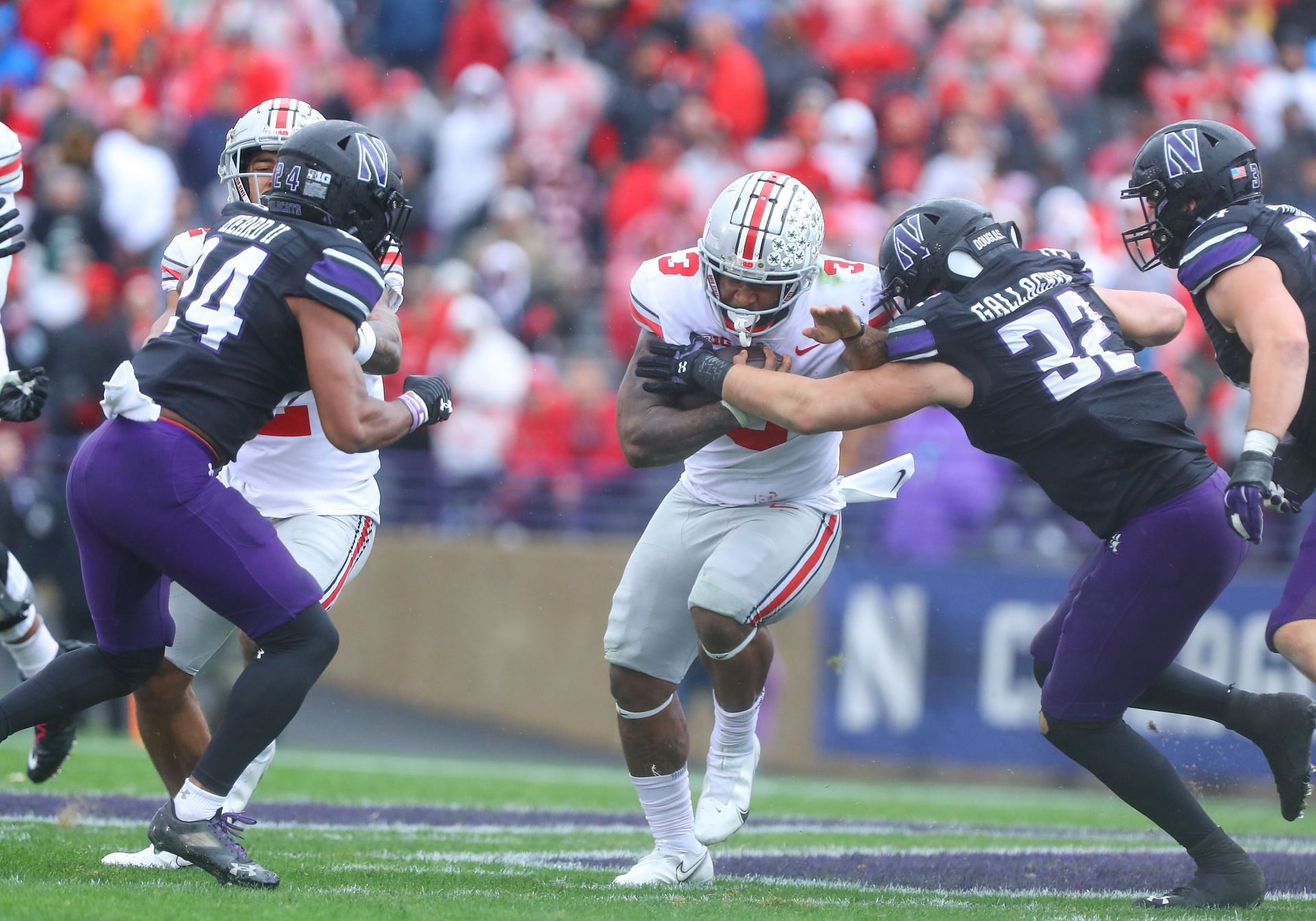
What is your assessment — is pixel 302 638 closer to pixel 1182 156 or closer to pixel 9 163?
pixel 9 163

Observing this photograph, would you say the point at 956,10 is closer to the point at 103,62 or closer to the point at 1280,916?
the point at 103,62

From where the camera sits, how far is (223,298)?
4645mm

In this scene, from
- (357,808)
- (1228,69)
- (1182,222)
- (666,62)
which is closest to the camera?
(1182,222)

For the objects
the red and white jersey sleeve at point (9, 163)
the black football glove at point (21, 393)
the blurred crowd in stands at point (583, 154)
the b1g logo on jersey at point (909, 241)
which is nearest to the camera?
the b1g logo on jersey at point (909, 241)

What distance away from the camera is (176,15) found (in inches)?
567

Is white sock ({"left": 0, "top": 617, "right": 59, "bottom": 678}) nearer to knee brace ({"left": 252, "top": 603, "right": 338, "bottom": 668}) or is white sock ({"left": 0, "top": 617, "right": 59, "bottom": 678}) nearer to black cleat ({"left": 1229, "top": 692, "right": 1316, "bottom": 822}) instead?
knee brace ({"left": 252, "top": 603, "right": 338, "bottom": 668})

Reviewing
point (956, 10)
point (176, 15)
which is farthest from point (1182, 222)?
point (176, 15)

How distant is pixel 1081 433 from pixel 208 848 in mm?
2644

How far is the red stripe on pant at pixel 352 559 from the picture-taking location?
5.57m

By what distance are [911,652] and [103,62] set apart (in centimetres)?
754

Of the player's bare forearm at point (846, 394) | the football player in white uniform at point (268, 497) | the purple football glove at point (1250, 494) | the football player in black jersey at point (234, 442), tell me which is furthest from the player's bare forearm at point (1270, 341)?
the football player in white uniform at point (268, 497)

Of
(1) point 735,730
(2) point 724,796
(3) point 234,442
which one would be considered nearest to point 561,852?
(2) point 724,796

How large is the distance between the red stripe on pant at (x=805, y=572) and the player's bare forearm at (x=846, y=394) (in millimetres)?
664

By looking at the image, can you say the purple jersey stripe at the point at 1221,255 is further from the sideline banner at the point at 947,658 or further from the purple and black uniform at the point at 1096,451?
the sideline banner at the point at 947,658
